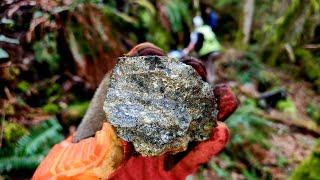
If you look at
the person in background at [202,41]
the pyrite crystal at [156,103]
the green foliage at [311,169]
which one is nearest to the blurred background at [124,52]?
the green foliage at [311,169]

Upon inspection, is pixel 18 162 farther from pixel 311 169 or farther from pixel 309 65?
pixel 309 65

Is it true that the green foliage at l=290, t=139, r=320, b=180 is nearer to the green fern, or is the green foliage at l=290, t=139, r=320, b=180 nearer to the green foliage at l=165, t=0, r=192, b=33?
the green fern

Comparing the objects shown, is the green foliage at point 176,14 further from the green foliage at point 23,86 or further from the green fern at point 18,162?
the green fern at point 18,162

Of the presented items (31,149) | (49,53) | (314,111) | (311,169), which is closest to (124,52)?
(49,53)

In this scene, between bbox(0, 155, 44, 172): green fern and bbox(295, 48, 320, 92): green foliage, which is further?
bbox(295, 48, 320, 92): green foliage

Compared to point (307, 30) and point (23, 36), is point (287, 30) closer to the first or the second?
point (307, 30)

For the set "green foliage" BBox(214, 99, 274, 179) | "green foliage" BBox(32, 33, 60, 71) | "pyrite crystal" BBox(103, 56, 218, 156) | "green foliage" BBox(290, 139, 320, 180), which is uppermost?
"pyrite crystal" BBox(103, 56, 218, 156)

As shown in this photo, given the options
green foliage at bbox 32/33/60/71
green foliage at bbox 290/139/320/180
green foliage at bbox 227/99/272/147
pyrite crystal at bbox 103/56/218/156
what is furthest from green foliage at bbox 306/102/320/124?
pyrite crystal at bbox 103/56/218/156
